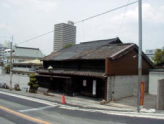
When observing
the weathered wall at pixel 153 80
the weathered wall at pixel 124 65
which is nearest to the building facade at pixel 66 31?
the weathered wall at pixel 124 65

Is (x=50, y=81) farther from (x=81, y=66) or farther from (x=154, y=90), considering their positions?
(x=154, y=90)

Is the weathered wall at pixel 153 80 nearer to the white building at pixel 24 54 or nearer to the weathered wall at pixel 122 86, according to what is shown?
the weathered wall at pixel 122 86

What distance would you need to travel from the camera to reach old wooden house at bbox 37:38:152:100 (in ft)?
73.9

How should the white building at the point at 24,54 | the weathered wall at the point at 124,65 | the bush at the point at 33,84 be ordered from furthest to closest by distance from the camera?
the white building at the point at 24,54
the bush at the point at 33,84
the weathered wall at the point at 124,65

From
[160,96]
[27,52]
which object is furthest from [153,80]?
[27,52]

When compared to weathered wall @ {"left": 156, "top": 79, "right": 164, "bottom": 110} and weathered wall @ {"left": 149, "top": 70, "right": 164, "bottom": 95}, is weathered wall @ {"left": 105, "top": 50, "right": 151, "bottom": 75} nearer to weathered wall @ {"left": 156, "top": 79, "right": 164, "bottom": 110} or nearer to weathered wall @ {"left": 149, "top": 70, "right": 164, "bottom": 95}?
weathered wall @ {"left": 149, "top": 70, "right": 164, "bottom": 95}

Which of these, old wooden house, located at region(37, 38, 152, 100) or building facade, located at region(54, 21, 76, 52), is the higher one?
building facade, located at region(54, 21, 76, 52)

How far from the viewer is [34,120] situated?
40.3ft

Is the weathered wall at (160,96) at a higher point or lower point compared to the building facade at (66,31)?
lower

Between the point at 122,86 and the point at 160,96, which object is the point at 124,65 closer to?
the point at 122,86

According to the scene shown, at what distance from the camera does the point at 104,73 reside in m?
22.3

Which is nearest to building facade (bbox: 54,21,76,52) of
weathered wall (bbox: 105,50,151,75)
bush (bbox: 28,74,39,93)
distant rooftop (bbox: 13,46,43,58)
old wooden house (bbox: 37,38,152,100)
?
old wooden house (bbox: 37,38,152,100)

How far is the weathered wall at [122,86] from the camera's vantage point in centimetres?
2258

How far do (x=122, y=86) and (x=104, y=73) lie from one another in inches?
126
